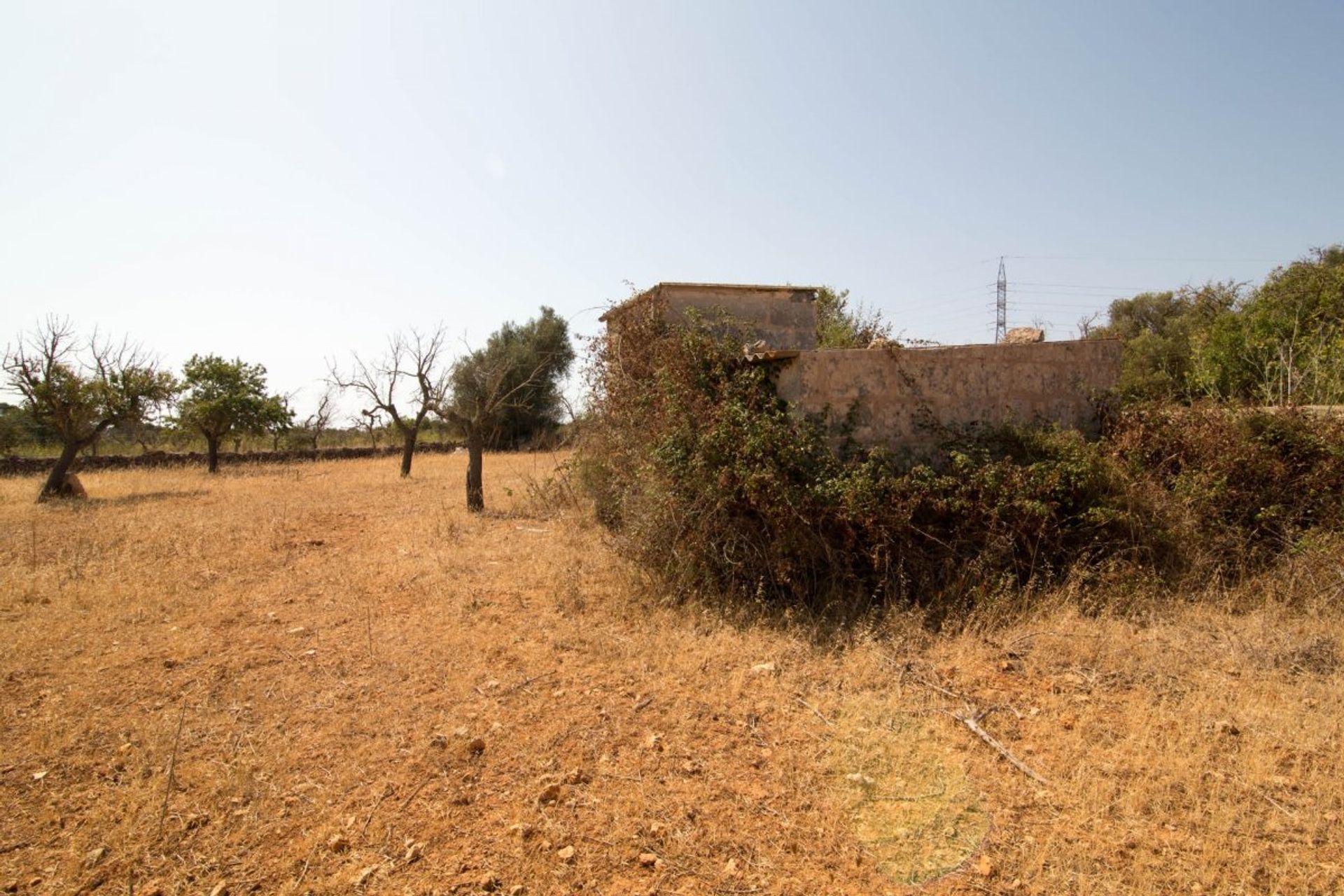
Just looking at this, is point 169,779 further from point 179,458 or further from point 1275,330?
point 179,458

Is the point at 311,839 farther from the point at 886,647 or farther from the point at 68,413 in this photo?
A: the point at 68,413

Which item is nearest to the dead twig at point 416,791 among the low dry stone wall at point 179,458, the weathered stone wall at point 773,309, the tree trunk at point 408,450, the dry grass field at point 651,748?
the dry grass field at point 651,748

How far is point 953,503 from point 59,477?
1729 cm

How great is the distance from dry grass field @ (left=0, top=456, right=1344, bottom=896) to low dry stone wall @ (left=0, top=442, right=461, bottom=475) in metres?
18.0

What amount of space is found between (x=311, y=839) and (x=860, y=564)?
13.5ft

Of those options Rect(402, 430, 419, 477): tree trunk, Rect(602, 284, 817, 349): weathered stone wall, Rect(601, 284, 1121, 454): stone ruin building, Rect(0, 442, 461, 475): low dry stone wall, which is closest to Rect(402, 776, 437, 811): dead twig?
Rect(601, 284, 1121, 454): stone ruin building

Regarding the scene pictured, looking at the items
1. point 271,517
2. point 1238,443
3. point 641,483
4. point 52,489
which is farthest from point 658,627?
point 52,489

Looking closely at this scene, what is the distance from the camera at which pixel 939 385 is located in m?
6.05

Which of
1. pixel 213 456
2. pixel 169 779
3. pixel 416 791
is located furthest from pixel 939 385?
pixel 213 456

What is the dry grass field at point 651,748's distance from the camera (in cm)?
263

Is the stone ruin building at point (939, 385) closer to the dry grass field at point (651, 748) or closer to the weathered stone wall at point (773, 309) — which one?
the dry grass field at point (651, 748)

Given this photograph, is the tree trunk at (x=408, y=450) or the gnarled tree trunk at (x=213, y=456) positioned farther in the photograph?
the gnarled tree trunk at (x=213, y=456)

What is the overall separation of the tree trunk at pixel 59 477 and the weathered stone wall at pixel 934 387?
15711 millimetres

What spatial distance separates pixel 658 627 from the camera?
205 inches
